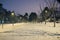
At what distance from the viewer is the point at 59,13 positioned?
3568 inches

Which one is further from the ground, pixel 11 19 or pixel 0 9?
pixel 0 9

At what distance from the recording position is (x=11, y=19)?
99438 millimetres

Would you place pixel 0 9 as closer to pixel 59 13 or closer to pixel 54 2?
pixel 59 13

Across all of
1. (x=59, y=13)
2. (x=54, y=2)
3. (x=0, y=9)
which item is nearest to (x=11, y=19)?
(x=0, y=9)

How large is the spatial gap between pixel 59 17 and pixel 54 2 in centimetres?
5096

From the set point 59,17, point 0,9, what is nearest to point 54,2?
point 59,17

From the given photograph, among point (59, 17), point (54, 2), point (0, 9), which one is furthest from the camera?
point (0, 9)

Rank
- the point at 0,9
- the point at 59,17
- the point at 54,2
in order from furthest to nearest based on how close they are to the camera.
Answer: the point at 0,9, the point at 59,17, the point at 54,2

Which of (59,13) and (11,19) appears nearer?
(59,13)

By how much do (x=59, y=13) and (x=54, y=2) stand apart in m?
52.3

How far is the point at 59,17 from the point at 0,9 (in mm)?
33810

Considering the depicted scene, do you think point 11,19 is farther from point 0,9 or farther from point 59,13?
point 59,13

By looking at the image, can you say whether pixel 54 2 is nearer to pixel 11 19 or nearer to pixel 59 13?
pixel 59 13

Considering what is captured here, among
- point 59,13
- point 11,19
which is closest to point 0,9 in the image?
point 11,19
